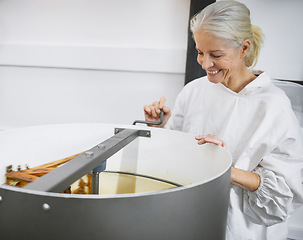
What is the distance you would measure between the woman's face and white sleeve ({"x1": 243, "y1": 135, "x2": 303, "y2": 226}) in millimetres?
308

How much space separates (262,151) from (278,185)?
11 cm

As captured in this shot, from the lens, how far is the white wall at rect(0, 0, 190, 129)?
1.61m

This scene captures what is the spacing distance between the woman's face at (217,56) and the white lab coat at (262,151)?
0.29 ft

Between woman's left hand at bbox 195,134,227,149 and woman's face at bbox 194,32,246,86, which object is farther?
woman's face at bbox 194,32,246,86

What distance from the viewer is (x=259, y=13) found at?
55.7 inches

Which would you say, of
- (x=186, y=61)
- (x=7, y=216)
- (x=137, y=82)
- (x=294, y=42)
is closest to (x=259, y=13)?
(x=294, y=42)

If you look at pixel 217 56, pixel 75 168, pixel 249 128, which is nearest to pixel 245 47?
pixel 217 56

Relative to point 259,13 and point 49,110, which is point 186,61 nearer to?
point 259,13

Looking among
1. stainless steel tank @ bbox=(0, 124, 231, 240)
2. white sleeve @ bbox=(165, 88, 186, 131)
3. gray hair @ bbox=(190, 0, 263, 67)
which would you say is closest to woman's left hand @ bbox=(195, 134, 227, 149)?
stainless steel tank @ bbox=(0, 124, 231, 240)

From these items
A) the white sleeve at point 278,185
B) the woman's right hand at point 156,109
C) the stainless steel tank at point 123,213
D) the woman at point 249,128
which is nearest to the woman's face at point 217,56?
the woman at point 249,128

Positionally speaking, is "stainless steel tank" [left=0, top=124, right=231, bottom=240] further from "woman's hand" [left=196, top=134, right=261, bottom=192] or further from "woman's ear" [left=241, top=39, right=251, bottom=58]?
"woman's ear" [left=241, top=39, right=251, bottom=58]

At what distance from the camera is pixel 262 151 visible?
41.3 inches

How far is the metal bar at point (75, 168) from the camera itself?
17.8 inches

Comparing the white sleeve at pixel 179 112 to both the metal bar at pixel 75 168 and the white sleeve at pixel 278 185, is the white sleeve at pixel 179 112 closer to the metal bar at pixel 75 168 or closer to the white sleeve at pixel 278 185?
the white sleeve at pixel 278 185
